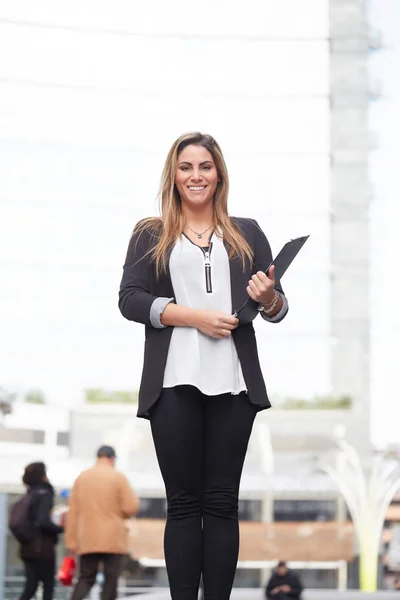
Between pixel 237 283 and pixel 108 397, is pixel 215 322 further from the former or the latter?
pixel 108 397

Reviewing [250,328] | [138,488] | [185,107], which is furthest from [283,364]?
[250,328]

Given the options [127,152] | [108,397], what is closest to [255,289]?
[108,397]

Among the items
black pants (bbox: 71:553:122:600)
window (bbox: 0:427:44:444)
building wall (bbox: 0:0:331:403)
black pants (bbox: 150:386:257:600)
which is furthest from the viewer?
building wall (bbox: 0:0:331:403)

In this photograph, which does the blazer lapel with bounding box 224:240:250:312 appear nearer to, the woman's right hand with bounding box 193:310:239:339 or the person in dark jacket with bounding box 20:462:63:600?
the woman's right hand with bounding box 193:310:239:339

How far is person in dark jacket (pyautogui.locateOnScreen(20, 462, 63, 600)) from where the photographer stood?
12.8ft

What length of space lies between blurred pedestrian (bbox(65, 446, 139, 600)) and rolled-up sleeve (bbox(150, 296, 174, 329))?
2657mm

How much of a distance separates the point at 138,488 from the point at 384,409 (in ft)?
8.48

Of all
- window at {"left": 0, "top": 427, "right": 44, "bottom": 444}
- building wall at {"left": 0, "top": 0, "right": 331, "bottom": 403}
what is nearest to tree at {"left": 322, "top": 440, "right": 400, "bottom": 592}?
building wall at {"left": 0, "top": 0, "right": 331, "bottom": 403}

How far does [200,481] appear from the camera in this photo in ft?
4.27

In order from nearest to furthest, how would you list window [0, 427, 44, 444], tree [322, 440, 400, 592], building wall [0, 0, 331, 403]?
tree [322, 440, 400, 592]
window [0, 427, 44, 444]
building wall [0, 0, 331, 403]

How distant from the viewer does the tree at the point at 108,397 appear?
10469 millimetres

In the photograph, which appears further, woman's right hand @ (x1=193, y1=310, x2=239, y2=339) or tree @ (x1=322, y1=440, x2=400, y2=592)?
tree @ (x1=322, y1=440, x2=400, y2=592)

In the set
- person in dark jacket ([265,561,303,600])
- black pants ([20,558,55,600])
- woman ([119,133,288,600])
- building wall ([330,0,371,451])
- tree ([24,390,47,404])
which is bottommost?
person in dark jacket ([265,561,303,600])

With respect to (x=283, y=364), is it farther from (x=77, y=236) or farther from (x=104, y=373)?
(x=77, y=236)
